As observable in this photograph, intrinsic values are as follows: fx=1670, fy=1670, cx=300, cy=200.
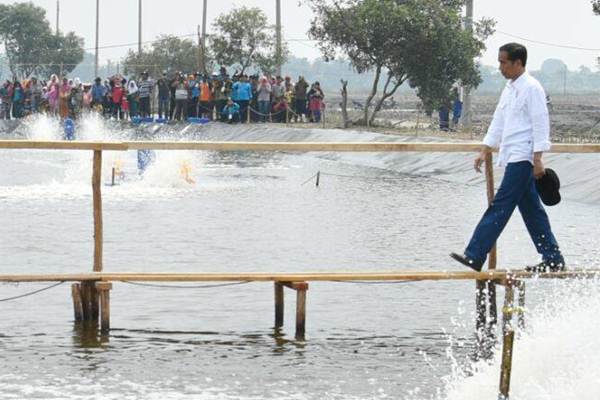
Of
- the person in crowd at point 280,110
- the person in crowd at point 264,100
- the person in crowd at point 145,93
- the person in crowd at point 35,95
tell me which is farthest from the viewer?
the person in crowd at point 35,95

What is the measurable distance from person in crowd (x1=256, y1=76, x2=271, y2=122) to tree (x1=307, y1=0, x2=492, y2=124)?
259 centimetres

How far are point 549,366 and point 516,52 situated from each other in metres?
2.45

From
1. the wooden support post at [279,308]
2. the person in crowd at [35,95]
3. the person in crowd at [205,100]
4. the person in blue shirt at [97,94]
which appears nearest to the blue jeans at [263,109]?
the person in crowd at [205,100]

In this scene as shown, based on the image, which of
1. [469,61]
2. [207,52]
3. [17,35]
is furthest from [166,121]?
[17,35]

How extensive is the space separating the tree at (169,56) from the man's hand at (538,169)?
3057 inches

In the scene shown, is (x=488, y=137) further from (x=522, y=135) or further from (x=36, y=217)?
(x=36, y=217)

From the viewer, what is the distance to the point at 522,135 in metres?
11.0

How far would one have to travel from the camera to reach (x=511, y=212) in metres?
11.2

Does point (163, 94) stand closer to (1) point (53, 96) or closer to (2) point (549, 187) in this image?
(1) point (53, 96)

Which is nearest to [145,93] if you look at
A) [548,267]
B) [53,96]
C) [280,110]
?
[53,96]

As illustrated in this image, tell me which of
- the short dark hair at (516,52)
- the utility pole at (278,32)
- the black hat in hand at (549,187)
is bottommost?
the black hat in hand at (549,187)

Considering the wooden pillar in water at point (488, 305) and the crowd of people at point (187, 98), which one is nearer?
the wooden pillar in water at point (488, 305)

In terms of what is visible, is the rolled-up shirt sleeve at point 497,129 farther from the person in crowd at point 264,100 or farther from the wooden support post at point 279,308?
the person in crowd at point 264,100

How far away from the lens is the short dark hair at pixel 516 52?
11133mm
